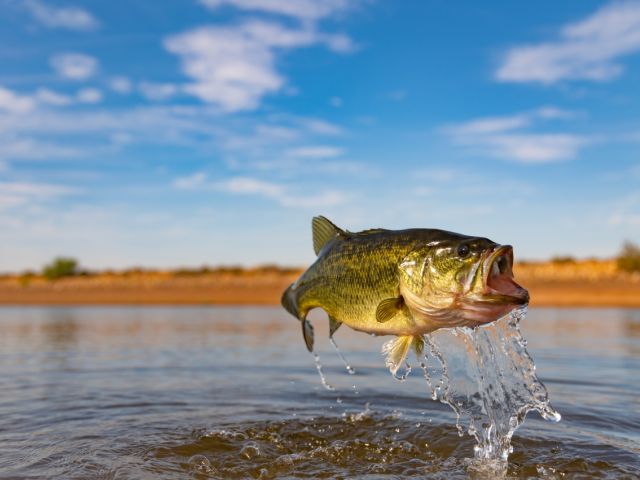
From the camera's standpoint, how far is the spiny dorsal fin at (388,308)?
436 cm

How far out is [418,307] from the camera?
4320mm

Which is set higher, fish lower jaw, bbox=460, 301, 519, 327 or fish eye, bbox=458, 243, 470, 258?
fish eye, bbox=458, 243, 470, 258

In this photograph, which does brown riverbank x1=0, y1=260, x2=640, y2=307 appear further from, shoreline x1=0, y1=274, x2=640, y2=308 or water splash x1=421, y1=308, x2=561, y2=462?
water splash x1=421, y1=308, x2=561, y2=462

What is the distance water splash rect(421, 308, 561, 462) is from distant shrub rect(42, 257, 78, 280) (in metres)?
44.2

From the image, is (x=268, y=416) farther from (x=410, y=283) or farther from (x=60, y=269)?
(x=60, y=269)

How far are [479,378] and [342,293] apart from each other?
7.67 ft

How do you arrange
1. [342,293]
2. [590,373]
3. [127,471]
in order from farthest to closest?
[590,373], [127,471], [342,293]

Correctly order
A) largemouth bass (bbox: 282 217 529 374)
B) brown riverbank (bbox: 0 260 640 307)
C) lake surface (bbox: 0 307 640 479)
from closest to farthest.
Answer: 1. largemouth bass (bbox: 282 217 529 374)
2. lake surface (bbox: 0 307 640 479)
3. brown riverbank (bbox: 0 260 640 307)

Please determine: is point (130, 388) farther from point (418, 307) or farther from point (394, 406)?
point (418, 307)

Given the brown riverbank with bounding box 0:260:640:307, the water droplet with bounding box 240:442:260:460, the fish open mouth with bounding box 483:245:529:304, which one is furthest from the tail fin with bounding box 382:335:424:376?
the brown riverbank with bounding box 0:260:640:307

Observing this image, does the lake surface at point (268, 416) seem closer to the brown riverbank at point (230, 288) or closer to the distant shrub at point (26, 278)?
the brown riverbank at point (230, 288)

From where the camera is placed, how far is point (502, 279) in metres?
4.03

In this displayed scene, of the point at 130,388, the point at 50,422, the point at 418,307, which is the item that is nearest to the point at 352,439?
the point at 418,307

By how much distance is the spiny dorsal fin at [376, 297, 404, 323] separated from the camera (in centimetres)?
436
